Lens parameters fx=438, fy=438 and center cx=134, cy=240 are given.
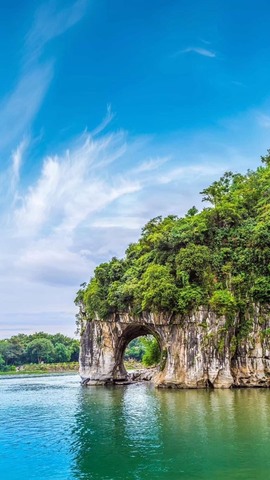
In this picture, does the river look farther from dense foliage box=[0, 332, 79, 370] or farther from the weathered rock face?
dense foliage box=[0, 332, 79, 370]

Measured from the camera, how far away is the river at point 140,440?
1114cm

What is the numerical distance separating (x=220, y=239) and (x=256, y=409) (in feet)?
52.4

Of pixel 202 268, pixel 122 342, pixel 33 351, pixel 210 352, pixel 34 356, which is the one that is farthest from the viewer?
pixel 34 356

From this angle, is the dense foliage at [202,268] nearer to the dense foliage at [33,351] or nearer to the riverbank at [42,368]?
the riverbank at [42,368]

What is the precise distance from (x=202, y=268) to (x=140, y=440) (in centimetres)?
1838

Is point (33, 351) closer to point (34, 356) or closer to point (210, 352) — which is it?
point (34, 356)

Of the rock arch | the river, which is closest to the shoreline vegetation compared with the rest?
the rock arch

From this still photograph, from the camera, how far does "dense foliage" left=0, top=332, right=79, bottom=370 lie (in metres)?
81.5

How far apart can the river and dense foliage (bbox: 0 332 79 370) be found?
59959 millimetres

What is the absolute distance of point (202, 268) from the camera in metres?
31.5

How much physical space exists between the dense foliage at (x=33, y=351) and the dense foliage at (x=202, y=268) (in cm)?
4805

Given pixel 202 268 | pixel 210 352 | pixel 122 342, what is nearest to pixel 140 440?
pixel 210 352

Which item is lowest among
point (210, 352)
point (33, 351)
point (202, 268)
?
point (33, 351)

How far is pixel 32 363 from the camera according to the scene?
8412cm
